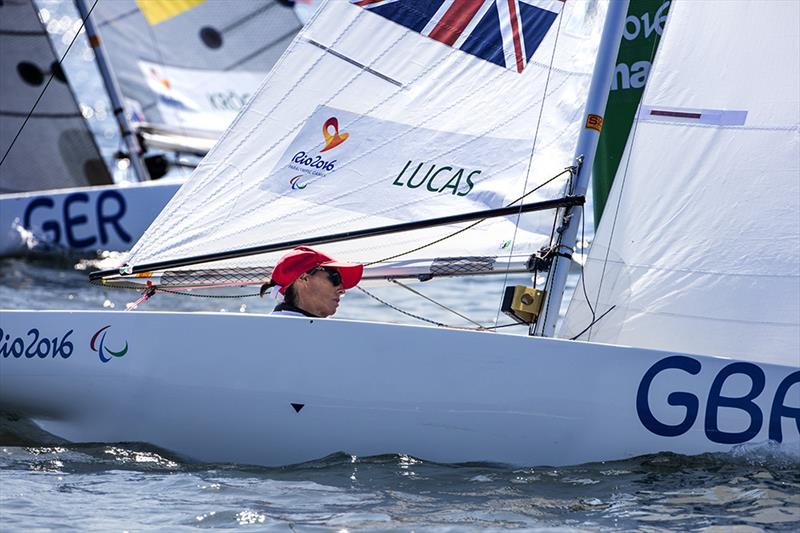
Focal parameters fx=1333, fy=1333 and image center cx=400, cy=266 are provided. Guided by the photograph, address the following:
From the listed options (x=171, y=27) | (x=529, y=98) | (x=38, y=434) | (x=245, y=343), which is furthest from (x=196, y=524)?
(x=171, y=27)

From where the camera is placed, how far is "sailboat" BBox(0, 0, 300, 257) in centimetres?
892

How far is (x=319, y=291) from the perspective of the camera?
423 cm

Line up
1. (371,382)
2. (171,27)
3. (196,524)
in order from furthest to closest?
1. (171,27)
2. (371,382)
3. (196,524)

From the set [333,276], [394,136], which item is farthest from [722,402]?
[394,136]

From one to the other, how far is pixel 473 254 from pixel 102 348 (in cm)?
124

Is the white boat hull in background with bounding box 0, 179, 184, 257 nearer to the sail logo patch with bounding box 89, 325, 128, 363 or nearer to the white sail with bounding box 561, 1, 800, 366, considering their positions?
the sail logo patch with bounding box 89, 325, 128, 363

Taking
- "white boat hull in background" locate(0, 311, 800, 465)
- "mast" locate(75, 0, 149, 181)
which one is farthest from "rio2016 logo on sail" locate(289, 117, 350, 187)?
"mast" locate(75, 0, 149, 181)

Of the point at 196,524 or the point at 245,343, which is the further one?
the point at 245,343

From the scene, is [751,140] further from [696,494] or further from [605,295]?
[696,494]

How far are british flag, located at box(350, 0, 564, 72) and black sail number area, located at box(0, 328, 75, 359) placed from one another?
1.49 metres

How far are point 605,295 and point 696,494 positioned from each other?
807mm

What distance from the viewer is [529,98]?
4414 millimetres

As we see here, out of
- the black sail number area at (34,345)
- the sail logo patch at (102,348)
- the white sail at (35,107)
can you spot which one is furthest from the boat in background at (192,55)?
the sail logo patch at (102,348)

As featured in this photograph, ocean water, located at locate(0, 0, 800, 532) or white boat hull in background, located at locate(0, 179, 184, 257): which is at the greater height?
white boat hull in background, located at locate(0, 179, 184, 257)
